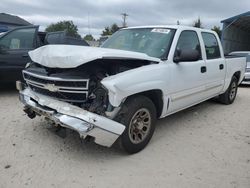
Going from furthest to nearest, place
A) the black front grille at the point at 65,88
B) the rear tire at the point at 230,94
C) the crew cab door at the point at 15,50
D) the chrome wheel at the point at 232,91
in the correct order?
the chrome wheel at the point at 232,91, the rear tire at the point at 230,94, the crew cab door at the point at 15,50, the black front grille at the point at 65,88

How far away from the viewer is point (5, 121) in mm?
4996

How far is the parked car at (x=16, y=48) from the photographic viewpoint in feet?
21.6

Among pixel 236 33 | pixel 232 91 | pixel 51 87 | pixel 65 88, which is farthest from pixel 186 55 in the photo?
pixel 236 33

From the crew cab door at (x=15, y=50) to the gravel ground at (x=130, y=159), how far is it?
1.75m

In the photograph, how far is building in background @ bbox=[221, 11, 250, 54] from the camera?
1772 centimetres

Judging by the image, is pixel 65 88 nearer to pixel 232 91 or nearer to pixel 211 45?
pixel 211 45

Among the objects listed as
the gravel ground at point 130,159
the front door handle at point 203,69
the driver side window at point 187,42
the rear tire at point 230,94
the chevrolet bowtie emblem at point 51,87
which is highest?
the driver side window at point 187,42

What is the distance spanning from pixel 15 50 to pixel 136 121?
4.54 meters

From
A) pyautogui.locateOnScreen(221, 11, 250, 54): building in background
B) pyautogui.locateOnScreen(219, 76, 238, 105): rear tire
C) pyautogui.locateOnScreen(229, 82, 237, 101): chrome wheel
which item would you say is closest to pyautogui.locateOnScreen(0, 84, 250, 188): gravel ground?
pyautogui.locateOnScreen(219, 76, 238, 105): rear tire

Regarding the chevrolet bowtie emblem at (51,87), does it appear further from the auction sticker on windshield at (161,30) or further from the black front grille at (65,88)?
the auction sticker on windshield at (161,30)

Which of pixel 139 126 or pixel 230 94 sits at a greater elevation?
pixel 139 126

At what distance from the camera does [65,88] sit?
11.1 ft

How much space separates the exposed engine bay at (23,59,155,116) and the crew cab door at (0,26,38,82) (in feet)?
11.2

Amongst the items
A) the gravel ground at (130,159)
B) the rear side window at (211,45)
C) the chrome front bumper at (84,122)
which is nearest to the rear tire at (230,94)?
the rear side window at (211,45)
